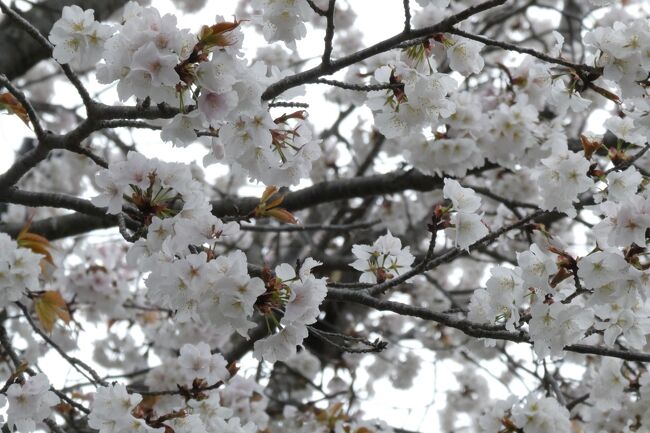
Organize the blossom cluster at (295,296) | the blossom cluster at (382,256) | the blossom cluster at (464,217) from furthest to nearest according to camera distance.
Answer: the blossom cluster at (382,256) < the blossom cluster at (464,217) < the blossom cluster at (295,296)

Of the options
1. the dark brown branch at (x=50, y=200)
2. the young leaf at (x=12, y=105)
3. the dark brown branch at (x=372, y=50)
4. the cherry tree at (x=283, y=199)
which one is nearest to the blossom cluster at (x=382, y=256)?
the cherry tree at (x=283, y=199)

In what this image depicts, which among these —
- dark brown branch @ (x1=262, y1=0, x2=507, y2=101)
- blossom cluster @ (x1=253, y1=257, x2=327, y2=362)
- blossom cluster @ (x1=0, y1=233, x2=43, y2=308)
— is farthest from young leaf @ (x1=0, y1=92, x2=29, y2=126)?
blossom cluster @ (x1=253, y1=257, x2=327, y2=362)

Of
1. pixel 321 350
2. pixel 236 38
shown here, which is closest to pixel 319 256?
pixel 321 350

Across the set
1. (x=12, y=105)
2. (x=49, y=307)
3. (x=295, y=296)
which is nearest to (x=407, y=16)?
(x=295, y=296)

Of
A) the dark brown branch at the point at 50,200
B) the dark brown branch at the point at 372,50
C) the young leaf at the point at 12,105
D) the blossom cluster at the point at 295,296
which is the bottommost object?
the blossom cluster at the point at 295,296

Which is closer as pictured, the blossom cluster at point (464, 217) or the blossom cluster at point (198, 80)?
the blossom cluster at point (198, 80)

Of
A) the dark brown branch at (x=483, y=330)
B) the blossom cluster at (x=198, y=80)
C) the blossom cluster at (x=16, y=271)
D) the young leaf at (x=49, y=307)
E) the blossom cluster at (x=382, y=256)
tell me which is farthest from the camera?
the young leaf at (x=49, y=307)

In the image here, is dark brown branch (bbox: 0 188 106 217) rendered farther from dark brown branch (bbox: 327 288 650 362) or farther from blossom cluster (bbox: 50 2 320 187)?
dark brown branch (bbox: 327 288 650 362)

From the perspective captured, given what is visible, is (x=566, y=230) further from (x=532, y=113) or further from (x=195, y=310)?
(x=195, y=310)

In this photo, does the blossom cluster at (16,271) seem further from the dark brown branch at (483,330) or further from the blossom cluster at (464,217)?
the blossom cluster at (464,217)

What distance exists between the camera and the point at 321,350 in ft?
17.0

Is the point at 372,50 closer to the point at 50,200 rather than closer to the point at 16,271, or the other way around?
the point at 50,200

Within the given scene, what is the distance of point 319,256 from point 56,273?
139 cm

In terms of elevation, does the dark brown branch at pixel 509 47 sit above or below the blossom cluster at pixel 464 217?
above
